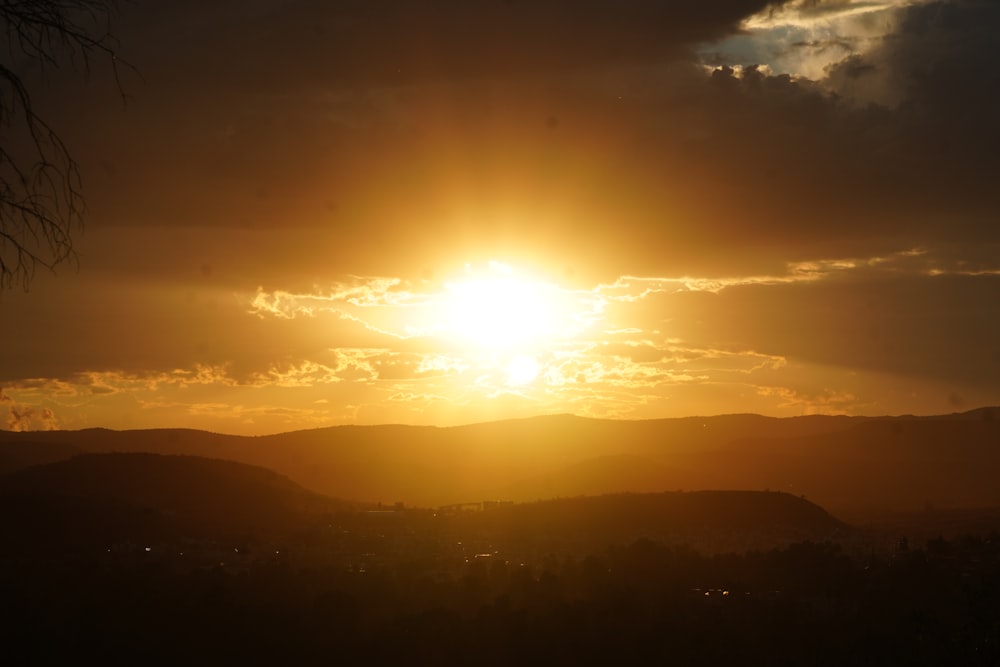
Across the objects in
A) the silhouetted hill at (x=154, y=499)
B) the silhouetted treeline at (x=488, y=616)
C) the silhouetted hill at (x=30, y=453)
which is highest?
the silhouetted hill at (x=30, y=453)

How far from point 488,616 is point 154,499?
3888 centimetres

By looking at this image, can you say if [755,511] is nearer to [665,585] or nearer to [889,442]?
[665,585]

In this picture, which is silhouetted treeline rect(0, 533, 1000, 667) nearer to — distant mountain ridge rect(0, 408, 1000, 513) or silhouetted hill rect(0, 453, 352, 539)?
silhouetted hill rect(0, 453, 352, 539)

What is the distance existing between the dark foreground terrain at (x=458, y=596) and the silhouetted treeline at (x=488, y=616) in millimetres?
79

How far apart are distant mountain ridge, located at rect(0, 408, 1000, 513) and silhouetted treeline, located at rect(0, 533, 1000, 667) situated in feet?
223

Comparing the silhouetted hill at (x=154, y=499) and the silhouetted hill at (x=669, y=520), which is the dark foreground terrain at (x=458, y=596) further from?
the silhouetted hill at (x=669, y=520)

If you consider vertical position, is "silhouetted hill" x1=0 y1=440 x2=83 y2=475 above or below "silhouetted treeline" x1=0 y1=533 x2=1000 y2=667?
above

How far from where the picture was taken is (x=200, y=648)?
29.9 m

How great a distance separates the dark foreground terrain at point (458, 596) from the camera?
93.6 feet

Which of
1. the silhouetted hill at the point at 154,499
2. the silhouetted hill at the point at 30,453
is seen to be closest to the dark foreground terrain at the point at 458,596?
the silhouetted hill at the point at 154,499

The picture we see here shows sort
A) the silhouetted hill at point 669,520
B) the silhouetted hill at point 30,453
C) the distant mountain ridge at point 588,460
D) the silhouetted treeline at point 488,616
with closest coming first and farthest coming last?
the silhouetted treeline at point 488,616
the silhouetted hill at point 669,520
the silhouetted hill at point 30,453
the distant mountain ridge at point 588,460

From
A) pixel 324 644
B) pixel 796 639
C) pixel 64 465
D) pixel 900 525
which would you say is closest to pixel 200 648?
pixel 324 644

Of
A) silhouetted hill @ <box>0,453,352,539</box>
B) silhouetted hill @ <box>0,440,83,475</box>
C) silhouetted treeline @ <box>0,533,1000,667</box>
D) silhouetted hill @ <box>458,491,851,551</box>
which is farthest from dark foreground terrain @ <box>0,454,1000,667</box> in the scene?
silhouetted hill @ <box>0,440,83,475</box>

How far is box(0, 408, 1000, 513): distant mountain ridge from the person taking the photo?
4889 inches
